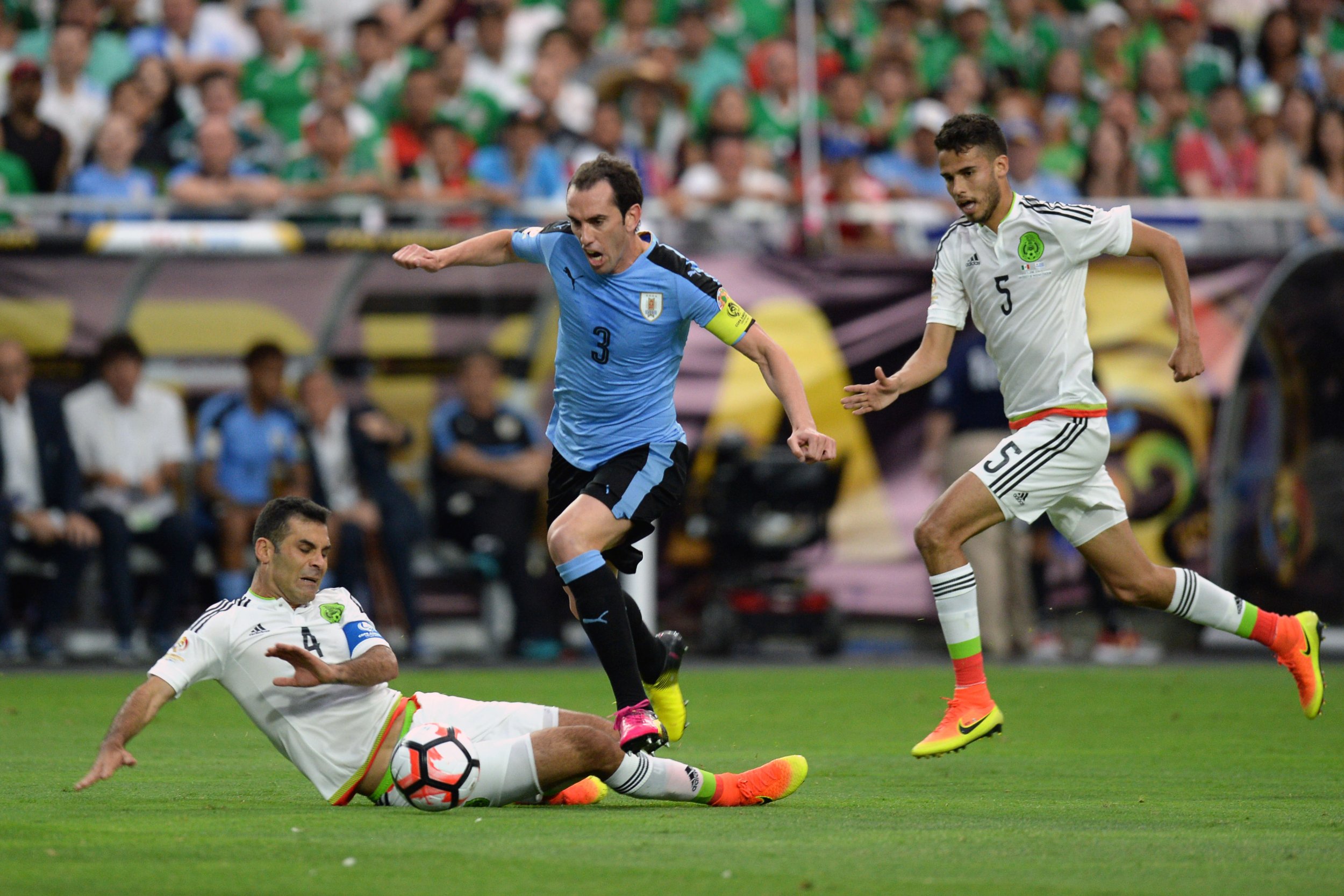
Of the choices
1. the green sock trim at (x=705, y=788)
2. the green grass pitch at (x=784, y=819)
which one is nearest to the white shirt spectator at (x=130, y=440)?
the green grass pitch at (x=784, y=819)

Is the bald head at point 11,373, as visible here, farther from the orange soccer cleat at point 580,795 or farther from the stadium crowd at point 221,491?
the orange soccer cleat at point 580,795

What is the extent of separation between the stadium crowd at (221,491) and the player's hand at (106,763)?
7.51 meters

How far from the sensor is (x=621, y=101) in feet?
50.2

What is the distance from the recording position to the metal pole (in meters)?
14.4

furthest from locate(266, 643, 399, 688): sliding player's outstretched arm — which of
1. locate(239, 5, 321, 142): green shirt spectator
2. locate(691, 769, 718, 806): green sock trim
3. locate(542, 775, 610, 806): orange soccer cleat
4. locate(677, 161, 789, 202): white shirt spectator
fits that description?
locate(239, 5, 321, 142): green shirt spectator

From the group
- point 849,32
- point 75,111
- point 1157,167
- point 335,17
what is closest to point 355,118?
point 75,111

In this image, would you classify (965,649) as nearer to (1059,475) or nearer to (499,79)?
(1059,475)

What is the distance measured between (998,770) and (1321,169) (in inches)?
401

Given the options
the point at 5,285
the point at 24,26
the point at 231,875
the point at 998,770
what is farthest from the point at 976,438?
the point at 231,875

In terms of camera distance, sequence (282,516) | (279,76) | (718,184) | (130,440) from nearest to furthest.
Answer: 1. (282,516)
2. (130,440)
3. (718,184)
4. (279,76)

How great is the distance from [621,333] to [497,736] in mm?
1908

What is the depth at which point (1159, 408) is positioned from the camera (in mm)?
14523

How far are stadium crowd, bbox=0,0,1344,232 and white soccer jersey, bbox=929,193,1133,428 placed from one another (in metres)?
6.43

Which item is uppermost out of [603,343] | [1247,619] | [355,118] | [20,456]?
[355,118]
